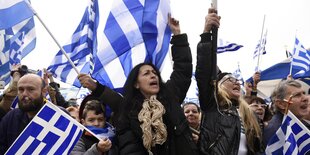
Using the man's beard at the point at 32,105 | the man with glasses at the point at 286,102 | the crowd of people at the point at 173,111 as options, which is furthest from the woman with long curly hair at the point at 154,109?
the man with glasses at the point at 286,102

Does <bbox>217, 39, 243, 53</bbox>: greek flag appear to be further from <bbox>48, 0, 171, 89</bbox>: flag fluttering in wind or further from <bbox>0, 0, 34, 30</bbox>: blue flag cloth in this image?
<bbox>0, 0, 34, 30</bbox>: blue flag cloth

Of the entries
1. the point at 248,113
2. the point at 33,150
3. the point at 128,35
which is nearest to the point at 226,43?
the point at 128,35

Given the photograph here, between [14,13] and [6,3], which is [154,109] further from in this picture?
[6,3]

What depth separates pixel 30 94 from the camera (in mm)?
3496

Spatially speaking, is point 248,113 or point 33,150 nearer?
point 33,150

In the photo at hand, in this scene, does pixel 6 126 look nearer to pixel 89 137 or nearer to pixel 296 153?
pixel 89 137

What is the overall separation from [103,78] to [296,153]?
2.13 meters

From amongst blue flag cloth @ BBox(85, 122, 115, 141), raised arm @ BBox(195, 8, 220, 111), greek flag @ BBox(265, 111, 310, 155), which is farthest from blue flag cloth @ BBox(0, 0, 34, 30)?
greek flag @ BBox(265, 111, 310, 155)

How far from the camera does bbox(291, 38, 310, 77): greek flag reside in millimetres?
6820

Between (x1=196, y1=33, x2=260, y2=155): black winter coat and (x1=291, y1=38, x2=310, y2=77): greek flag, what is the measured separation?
14.0ft

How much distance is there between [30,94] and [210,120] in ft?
5.50

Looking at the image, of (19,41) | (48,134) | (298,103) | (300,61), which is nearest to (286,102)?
(298,103)

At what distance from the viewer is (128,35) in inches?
164

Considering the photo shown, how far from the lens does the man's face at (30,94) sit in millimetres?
3443
